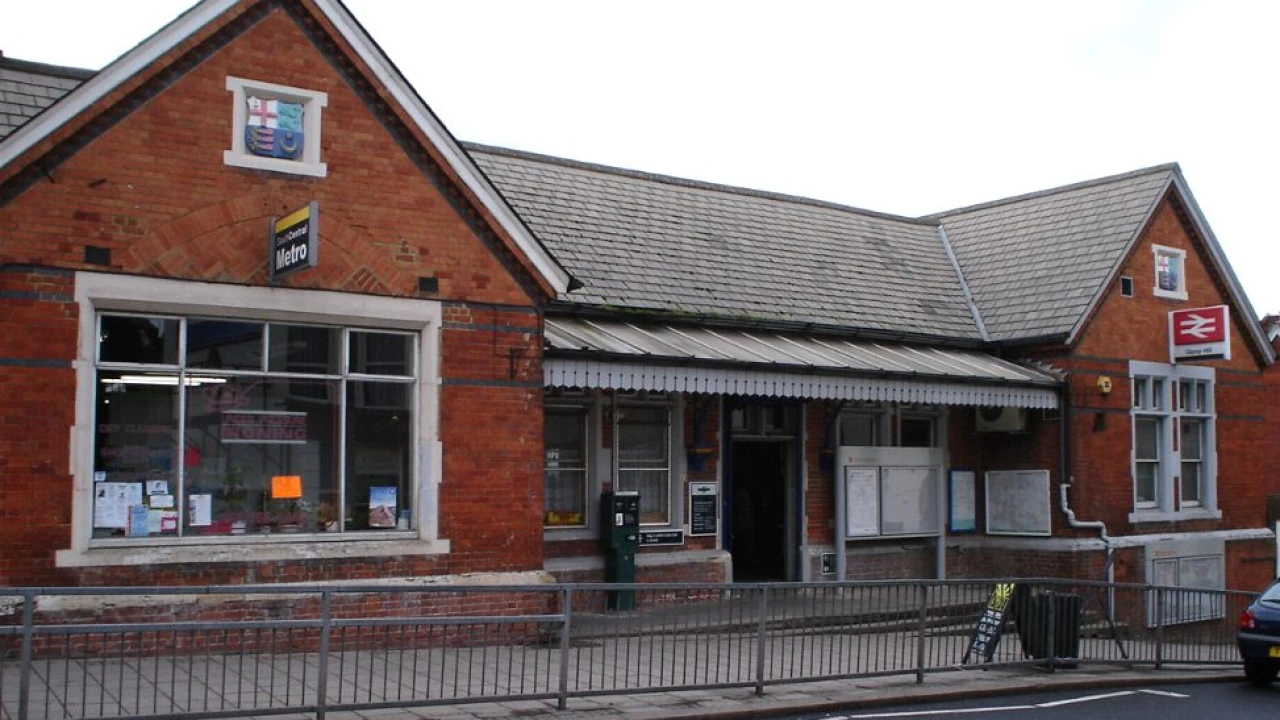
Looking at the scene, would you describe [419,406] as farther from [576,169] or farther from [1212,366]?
[1212,366]

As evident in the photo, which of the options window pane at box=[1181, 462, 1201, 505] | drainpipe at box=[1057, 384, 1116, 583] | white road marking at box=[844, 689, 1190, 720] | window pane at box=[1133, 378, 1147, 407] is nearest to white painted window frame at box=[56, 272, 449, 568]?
white road marking at box=[844, 689, 1190, 720]

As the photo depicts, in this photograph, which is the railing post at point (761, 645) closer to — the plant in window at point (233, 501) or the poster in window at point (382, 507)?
the poster in window at point (382, 507)

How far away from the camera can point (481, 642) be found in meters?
10.7

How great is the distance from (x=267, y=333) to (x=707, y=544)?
23.6 feet

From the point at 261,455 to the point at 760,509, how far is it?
8.42m

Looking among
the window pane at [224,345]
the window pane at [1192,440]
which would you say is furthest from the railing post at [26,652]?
the window pane at [1192,440]

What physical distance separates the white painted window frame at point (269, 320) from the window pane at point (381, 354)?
0.13m

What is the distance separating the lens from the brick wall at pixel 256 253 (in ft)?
37.9

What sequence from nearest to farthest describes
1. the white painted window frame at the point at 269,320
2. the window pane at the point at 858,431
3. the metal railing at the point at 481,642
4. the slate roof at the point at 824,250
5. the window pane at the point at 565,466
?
the metal railing at the point at 481,642
the white painted window frame at the point at 269,320
the window pane at the point at 565,466
the slate roof at the point at 824,250
the window pane at the point at 858,431

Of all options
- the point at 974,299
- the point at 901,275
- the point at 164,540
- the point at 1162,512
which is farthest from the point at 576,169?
the point at 1162,512

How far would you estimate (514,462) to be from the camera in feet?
46.5

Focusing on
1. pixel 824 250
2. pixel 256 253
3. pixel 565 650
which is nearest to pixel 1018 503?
pixel 824 250

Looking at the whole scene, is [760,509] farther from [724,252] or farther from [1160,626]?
[1160,626]

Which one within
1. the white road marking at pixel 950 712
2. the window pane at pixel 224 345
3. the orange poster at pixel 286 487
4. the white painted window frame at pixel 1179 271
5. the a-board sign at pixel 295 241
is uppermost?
the white painted window frame at pixel 1179 271
